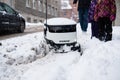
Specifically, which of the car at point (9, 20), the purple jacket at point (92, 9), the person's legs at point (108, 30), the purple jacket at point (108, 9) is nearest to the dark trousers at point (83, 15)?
the purple jacket at point (92, 9)

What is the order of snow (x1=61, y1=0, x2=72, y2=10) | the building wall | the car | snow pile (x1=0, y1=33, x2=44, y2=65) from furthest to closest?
snow (x1=61, y1=0, x2=72, y2=10) < the building wall < the car < snow pile (x1=0, y1=33, x2=44, y2=65)

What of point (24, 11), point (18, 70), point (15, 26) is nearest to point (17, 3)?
point (24, 11)

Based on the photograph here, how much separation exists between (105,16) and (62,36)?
1.51 m

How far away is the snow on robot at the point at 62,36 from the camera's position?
26.5ft

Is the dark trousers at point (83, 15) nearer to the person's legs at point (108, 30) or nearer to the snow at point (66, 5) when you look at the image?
the person's legs at point (108, 30)

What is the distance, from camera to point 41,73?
21.3ft

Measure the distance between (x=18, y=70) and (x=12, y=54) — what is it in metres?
1.42

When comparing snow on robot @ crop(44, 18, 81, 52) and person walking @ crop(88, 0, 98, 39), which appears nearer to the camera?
snow on robot @ crop(44, 18, 81, 52)

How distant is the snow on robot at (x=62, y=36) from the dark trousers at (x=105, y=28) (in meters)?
1.15

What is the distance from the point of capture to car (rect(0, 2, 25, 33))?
15162 mm

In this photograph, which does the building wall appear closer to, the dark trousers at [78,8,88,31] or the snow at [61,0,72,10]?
the dark trousers at [78,8,88,31]

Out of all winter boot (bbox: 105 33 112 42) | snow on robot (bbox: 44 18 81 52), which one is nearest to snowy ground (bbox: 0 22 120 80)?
snow on robot (bbox: 44 18 81 52)

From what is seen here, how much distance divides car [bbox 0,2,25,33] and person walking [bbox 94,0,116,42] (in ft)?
22.0

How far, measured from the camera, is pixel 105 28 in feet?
30.0
